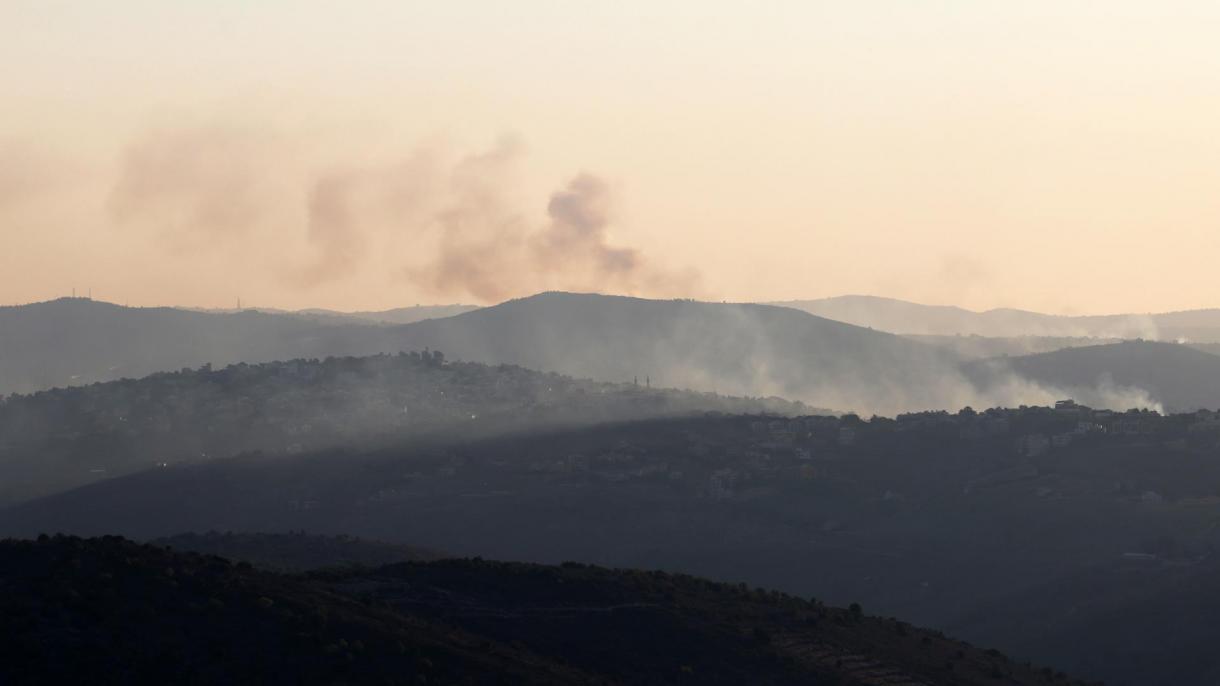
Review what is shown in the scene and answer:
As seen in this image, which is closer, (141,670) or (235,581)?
(141,670)

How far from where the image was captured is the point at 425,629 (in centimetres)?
9981

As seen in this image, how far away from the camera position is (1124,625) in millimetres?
183750

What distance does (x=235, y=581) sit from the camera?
3858 inches

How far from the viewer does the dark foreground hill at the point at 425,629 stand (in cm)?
8694

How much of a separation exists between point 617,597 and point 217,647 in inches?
1379

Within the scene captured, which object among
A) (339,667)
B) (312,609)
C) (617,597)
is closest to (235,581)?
(312,609)

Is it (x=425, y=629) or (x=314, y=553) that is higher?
(x=314, y=553)

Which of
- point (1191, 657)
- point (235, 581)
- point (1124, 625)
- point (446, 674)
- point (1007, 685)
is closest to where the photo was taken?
point (446, 674)

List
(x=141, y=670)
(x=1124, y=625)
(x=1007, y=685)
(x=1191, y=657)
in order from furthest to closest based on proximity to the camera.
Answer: (x=1124, y=625), (x=1191, y=657), (x=1007, y=685), (x=141, y=670)

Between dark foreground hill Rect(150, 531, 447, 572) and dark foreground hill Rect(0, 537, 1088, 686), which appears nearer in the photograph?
dark foreground hill Rect(0, 537, 1088, 686)

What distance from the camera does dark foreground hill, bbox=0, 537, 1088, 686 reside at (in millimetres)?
86938

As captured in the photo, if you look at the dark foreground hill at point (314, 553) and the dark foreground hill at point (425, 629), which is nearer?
the dark foreground hill at point (425, 629)

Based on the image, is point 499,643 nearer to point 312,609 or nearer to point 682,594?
point 312,609

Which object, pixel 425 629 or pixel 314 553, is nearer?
pixel 425 629
